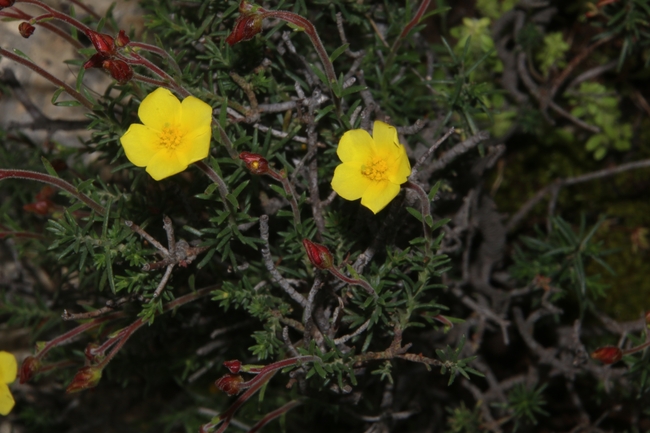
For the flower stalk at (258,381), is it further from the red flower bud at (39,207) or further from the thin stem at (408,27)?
the thin stem at (408,27)

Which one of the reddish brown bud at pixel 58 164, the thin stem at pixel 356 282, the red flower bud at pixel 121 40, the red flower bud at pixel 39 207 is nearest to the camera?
the red flower bud at pixel 121 40

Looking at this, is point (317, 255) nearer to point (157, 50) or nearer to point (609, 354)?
point (157, 50)

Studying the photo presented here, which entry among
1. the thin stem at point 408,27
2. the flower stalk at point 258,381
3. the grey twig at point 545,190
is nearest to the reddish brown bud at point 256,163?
the flower stalk at point 258,381

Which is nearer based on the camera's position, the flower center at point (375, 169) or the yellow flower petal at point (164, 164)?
the yellow flower petal at point (164, 164)

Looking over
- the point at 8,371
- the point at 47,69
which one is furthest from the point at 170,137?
the point at 47,69

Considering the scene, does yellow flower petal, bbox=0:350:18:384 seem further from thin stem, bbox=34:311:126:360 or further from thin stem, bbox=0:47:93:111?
thin stem, bbox=0:47:93:111

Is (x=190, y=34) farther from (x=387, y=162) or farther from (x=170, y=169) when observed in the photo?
(x=387, y=162)

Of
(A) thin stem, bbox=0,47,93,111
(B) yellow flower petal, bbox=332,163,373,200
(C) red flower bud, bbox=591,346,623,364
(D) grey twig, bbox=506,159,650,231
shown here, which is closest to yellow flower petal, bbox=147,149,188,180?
(A) thin stem, bbox=0,47,93,111

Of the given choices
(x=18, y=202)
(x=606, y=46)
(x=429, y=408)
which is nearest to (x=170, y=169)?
(x=18, y=202)
